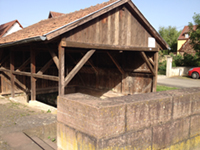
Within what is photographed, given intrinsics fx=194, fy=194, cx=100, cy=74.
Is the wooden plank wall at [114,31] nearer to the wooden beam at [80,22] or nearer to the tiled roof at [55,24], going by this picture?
the wooden beam at [80,22]

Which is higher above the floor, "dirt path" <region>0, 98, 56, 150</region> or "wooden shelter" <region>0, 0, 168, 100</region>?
"wooden shelter" <region>0, 0, 168, 100</region>

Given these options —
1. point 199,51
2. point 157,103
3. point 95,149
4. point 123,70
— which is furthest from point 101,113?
point 199,51

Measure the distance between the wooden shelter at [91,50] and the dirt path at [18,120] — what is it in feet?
3.12

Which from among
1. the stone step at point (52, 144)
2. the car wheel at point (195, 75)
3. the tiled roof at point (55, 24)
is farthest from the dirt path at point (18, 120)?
the car wheel at point (195, 75)

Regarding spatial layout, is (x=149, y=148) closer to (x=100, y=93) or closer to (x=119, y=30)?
(x=119, y=30)

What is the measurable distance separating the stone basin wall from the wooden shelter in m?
2.83

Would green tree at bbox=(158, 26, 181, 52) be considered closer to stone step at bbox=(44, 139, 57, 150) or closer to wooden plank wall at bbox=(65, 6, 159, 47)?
wooden plank wall at bbox=(65, 6, 159, 47)

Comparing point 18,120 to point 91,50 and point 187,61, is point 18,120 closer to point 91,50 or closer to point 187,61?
point 91,50

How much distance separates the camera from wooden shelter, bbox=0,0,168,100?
19.1ft

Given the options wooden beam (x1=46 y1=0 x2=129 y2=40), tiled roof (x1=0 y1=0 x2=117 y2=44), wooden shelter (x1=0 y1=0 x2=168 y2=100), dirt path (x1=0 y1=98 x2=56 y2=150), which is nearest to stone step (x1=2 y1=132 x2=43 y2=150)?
dirt path (x1=0 y1=98 x2=56 y2=150)

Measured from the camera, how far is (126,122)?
2820 mm

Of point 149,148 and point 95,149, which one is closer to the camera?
point 95,149

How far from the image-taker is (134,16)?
768 centimetres

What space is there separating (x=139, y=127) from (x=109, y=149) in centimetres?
63
